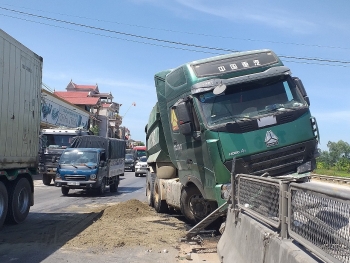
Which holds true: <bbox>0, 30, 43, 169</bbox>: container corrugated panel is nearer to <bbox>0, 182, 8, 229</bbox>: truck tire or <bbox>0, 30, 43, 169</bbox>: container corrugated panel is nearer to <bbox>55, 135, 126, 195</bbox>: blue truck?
<bbox>0, 182, 8, 229</bbox>: truck tire

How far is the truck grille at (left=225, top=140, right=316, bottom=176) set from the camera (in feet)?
26.1

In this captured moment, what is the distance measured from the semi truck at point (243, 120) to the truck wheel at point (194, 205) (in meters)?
0.45

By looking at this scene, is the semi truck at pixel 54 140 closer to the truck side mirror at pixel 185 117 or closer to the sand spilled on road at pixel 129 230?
the sand spilled on road at pixel 129 230

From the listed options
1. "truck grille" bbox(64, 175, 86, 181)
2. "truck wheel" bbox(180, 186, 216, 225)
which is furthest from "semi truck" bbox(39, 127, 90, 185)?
"truck wheel" bbox(180, 186, 216, 225)

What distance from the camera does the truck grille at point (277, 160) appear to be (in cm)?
797

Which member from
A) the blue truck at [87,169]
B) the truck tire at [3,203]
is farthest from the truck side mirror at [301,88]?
the blue truck at [87,169]

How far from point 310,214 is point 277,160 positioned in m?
4.52

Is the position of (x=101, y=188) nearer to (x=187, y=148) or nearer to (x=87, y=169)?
(x=87, y=169)

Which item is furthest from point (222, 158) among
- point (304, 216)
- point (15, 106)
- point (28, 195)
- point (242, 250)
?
point (28, 195)

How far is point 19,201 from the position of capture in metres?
10.8

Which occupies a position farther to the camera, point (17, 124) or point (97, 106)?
→ point (97, 106)

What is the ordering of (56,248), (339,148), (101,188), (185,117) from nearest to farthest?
(56,248)
(185,117)
(101,188)
(339,148)

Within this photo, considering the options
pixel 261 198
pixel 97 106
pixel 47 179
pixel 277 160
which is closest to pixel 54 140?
pixel 47 179

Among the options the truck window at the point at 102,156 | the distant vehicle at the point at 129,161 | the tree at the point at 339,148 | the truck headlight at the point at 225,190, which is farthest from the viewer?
the tree at the point at 339,148
